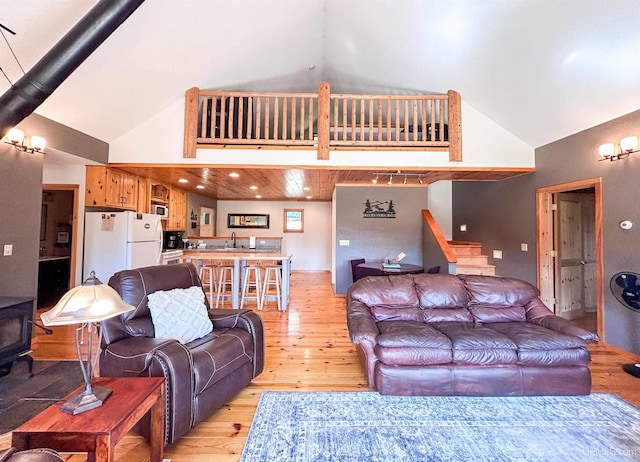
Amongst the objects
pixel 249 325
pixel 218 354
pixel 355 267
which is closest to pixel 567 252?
pixel 355 267

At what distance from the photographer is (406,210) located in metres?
5.85

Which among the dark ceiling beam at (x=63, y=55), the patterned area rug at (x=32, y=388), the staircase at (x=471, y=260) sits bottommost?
the patterned area rug at (x=32, y=388)

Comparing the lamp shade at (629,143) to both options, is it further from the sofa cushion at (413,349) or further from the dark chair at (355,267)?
the dark chair at (355,267)

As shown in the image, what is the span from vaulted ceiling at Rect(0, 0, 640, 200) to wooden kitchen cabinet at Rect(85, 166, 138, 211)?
2.23ft

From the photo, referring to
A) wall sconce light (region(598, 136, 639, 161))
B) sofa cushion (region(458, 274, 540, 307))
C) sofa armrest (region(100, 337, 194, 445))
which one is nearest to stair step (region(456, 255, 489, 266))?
sofa cushion (region(458, 274, 540, 307))

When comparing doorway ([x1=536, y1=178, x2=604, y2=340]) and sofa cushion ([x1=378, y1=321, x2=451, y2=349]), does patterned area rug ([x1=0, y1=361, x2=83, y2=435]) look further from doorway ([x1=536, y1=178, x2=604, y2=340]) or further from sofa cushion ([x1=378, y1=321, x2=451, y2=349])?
doorway ([x1=536, y1=178, x2=604, y2=340])

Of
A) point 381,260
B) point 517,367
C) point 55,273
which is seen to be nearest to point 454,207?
point 381,260

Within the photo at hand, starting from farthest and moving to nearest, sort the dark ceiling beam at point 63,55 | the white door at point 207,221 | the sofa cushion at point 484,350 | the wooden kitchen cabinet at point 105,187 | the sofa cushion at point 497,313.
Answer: the white door at point 207,221 → the wooden kitchen cabinet at point 105,187 → the sofa cushion at point 497,313 → the dark ceiling beam at point 63,55 → the sofa cushion at point 484,350

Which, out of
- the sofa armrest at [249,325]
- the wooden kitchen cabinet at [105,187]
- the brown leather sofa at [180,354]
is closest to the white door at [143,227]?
the wooden kitchen cabinet at [105,187]

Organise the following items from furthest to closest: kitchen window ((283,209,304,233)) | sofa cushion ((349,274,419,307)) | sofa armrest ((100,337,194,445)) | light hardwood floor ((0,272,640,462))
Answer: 1. kitchen window ((283,209,304,233))
2. sofa cushion ((349,274,419,307))
3. light hardwood floor ((0,272,640,462))
4. sofa armrest ((100,337,194,445))

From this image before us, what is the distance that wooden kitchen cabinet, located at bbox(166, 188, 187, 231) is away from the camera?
6.27m

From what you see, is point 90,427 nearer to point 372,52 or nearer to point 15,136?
point 15,136

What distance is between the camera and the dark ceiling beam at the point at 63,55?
2.30 m

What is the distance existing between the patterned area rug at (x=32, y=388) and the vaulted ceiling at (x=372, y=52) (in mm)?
2709
